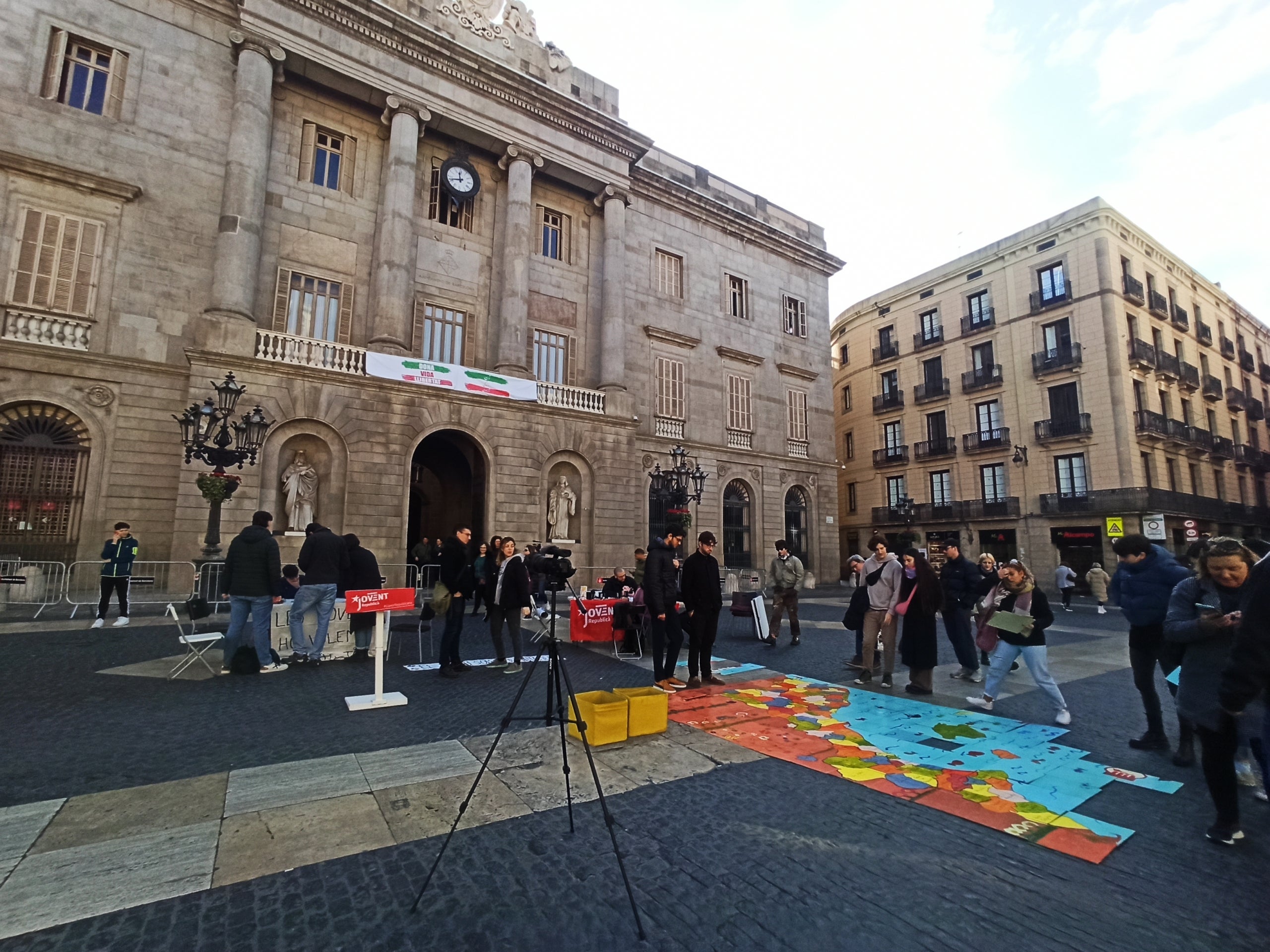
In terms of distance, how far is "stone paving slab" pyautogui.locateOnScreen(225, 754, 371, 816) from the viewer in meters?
3.75

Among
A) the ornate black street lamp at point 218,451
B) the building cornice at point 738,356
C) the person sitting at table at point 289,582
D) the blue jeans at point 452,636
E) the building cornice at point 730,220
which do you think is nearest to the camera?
the blue jeans at point 452,636

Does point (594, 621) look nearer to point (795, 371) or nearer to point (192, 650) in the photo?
point (192, 650)

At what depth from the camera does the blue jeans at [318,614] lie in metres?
7.85

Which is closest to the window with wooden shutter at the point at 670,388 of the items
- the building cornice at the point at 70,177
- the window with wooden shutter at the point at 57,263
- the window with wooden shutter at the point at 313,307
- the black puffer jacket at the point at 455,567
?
the window with wooden shutter at the point at 313,307

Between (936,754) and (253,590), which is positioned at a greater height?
(253,590)

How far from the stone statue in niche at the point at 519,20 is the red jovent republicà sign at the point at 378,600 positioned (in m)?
22.3

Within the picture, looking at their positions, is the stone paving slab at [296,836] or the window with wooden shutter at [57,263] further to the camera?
the window with wooden shutter at [57,263]

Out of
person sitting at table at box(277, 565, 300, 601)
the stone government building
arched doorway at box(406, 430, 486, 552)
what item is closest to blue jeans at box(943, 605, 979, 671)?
person sitting at table at box(277, 565, 300, 601)

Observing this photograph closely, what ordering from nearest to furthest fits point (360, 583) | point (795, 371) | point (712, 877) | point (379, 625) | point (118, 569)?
point (712, 877), point (379, 625), point (360, 583), point (118, 569), point (795, 371)

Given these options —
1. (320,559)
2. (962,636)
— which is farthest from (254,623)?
(962,636)

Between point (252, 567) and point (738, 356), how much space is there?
2270 centimetres

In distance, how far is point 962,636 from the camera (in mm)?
8078

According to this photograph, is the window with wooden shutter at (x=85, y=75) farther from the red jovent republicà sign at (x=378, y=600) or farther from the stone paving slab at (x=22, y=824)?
the stone paving slab at (x=22, y=824)

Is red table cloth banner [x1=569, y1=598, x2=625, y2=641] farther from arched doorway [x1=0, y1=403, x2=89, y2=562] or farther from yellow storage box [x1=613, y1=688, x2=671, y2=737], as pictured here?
arched doorway [x1=0, y1=403, x2=89, y2=562]
